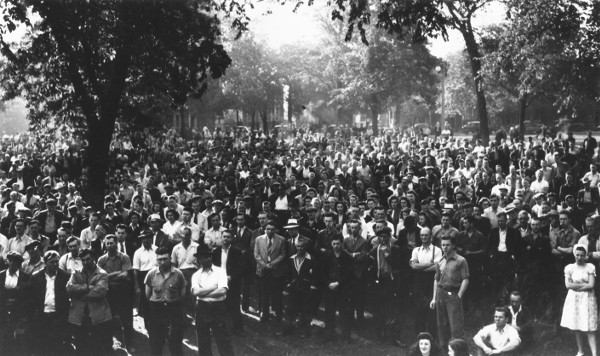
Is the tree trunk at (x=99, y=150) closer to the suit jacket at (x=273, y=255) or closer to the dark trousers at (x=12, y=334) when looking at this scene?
the suit jacket at (x=273, y=255)

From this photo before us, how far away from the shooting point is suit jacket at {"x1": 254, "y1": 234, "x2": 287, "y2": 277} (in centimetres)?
1107

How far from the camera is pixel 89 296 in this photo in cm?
912

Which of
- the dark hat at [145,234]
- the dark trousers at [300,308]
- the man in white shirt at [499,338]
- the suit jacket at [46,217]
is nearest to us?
the man in white shirt at [499,338]

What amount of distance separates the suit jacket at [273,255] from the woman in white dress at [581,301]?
4493 millimetres

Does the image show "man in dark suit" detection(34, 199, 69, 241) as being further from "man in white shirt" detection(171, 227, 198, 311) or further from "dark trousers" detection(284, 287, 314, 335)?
"dark trousers" detection(284, 287, 314, 335)

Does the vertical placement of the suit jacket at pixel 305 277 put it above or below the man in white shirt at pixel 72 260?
below

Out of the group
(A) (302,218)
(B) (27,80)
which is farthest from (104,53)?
(A) (302,218)

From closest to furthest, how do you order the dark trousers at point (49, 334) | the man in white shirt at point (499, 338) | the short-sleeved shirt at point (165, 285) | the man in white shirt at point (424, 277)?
the man in white shirt at point (499, 338), the short-sleeved shirt at point (165, 285), the dark trousers at point (49, 334), the man in white shirt at point (424, 277)

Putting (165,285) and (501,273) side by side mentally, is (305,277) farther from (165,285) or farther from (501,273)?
(501,273)

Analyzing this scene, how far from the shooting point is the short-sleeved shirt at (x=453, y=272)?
9.50 metres

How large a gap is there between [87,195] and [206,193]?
210 inches

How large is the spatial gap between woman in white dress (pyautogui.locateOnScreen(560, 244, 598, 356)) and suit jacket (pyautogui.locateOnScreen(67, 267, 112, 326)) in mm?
6640

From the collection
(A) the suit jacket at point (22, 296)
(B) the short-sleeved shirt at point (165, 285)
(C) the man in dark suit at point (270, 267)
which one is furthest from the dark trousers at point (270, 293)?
(A) the suit jacket at point (22, 296)

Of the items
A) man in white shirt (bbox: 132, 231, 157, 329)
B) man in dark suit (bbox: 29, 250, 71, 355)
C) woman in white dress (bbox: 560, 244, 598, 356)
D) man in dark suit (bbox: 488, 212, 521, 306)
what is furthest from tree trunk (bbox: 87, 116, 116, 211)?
woman in white dress (bbox: 560, 244, 598, 356)
